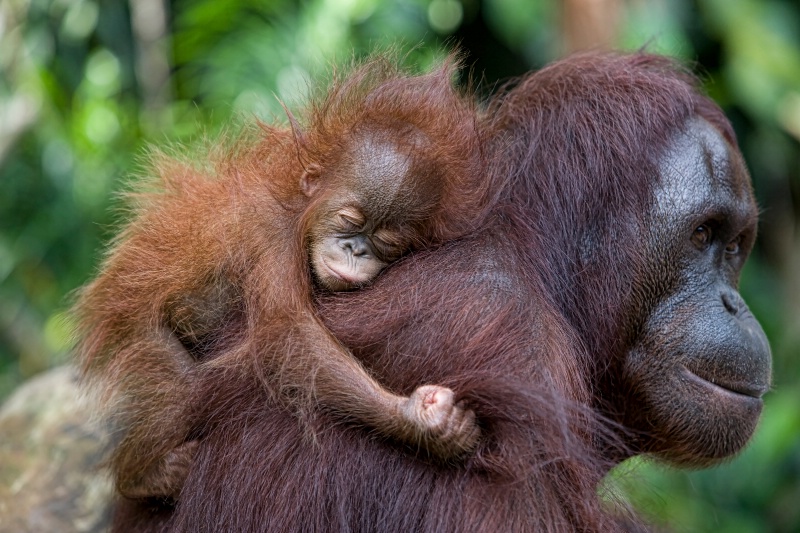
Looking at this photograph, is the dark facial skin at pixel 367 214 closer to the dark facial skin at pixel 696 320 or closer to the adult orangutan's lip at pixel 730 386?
the dark facial skin at pixel 696 320

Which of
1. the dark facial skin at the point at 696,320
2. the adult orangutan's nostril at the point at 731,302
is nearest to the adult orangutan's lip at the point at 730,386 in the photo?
the dark facial skin at the point at 696,320

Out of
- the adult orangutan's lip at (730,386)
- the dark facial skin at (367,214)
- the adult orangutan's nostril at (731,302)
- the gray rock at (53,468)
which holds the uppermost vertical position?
the dark facial skin at (367,214)

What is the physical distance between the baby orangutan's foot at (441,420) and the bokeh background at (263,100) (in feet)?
8.21

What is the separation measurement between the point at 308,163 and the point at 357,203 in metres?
0.19

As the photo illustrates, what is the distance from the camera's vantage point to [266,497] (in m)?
2.14

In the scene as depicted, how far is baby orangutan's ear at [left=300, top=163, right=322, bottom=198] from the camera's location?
7.76 feet

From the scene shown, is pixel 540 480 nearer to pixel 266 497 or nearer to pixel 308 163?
pixel 266 497

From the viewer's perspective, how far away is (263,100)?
181 inches

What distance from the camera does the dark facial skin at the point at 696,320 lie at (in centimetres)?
238

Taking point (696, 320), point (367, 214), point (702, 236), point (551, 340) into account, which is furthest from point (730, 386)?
point (367, 214)

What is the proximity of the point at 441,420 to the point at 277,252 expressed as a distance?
593 millimetres

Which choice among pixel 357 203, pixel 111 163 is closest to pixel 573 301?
pixel 357 203

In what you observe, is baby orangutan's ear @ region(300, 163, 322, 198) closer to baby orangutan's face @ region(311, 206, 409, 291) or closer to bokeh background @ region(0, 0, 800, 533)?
baby orangutan's face @ region(311, 206, 409, 291)

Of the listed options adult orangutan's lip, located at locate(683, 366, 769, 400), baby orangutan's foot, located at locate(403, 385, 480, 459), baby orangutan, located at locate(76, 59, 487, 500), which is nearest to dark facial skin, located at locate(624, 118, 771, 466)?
adult orangutan's lip, located at locate(683, 366, 769, 400)
